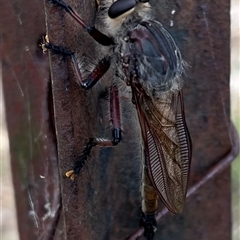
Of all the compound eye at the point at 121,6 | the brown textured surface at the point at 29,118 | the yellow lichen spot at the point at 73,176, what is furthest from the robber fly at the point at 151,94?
the yellow lichen spot at the point at 73,176

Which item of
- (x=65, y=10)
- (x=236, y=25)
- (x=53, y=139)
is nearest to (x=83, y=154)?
(x=53, y=139)

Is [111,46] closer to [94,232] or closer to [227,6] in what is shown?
[227,6]

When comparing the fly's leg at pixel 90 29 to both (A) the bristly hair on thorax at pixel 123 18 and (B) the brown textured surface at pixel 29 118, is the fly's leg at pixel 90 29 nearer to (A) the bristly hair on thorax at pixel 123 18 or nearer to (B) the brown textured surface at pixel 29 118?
(A) the bristly hair on thorax at pixel 123 18

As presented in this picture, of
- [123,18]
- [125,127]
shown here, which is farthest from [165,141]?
[123,18]

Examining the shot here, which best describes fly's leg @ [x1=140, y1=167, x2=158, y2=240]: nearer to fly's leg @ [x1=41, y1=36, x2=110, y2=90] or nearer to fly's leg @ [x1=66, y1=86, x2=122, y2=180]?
fly's leg @ [x1=66, y1=86, x2=122, y2=180]

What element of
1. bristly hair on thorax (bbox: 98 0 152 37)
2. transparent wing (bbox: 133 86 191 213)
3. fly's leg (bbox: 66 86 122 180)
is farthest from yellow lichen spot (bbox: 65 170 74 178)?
bristly hair on thorax (bbox: 98 0 152 37)

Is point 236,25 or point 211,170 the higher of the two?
point 211,170

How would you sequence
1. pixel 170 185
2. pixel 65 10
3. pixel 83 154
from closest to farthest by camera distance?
pixel 65 10, pixel 83 154, pixel 170 185
